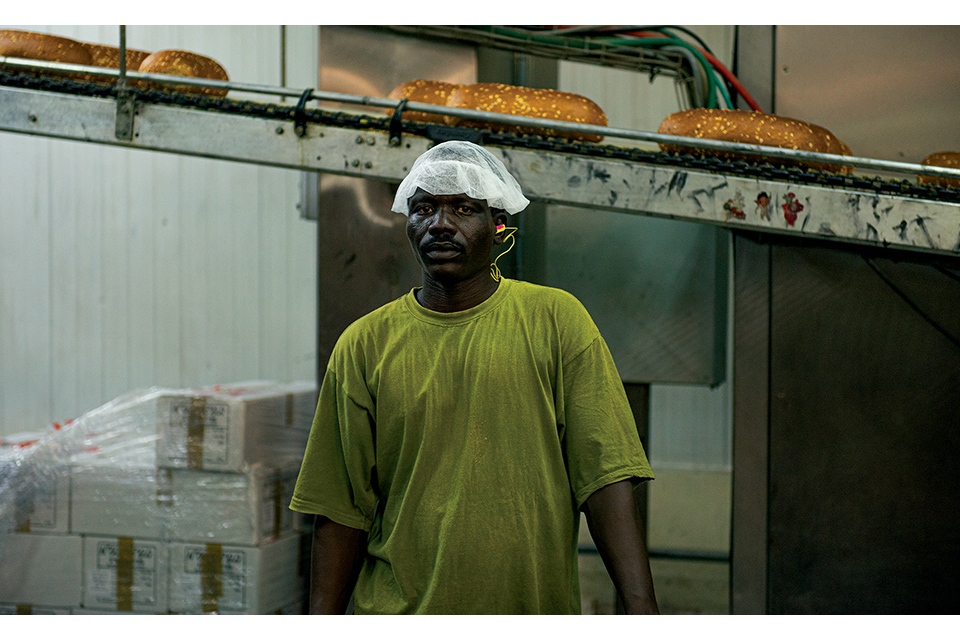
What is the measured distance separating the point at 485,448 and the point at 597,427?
0.62ft

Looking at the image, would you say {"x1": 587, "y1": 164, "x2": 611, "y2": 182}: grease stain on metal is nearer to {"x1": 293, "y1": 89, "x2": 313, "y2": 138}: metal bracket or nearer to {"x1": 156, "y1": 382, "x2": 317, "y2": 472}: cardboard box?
{"x1": 293, "y1": 89, "x2": 313, "y2": 138}: metal bracket

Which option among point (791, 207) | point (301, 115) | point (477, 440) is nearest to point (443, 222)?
point (477, 440)

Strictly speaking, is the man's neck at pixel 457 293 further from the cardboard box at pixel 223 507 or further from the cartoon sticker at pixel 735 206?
the cardboard box at pixel 223 507

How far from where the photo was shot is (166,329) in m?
3.87

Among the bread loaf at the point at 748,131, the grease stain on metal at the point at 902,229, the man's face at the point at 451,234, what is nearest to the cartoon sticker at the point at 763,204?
the bread loaf at the point at 748,131

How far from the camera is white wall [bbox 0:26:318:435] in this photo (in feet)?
12.5

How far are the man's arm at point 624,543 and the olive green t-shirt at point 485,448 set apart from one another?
0.09ft

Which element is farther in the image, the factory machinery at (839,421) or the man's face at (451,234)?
the factory machinery at (839,421)

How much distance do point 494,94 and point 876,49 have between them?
117 cm

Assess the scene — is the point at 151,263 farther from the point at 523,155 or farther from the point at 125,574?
the point at 523,155

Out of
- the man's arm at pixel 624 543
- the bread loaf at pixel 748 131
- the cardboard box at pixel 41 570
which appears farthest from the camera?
the cardboard box at pixel 41 570

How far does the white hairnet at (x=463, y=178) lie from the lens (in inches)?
43.9

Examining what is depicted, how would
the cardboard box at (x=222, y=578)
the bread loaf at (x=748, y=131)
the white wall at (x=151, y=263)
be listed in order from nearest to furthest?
the bread loaf at (x=748, y=131), the cardboard box at (x=222, y=578), the white wall at (x=151, y=263)

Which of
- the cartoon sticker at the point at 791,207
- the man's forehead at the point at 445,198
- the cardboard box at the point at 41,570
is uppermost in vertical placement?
the cartoon sticker at the point at 791,207
